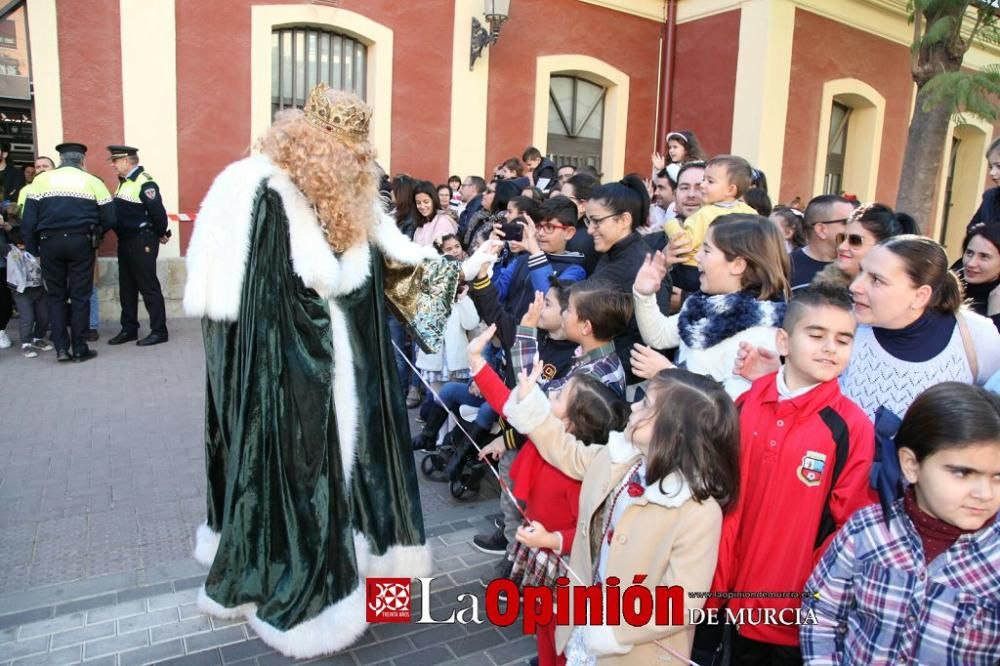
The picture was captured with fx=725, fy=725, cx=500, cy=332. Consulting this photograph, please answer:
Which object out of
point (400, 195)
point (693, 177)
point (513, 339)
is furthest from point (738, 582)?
point (400, 195)

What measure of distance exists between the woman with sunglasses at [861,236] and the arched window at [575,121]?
8.58 meters

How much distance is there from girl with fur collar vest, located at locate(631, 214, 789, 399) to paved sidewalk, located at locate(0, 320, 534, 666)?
1.32 meters

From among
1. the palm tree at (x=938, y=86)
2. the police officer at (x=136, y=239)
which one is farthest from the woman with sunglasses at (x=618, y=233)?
the police officer at (x=136, y=239)

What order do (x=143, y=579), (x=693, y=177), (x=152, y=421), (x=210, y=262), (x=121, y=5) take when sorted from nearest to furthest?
1. (x=210, y=262)
2. (x=143, y=579)
3. (x=693, y=177)
4. (x=152, y=421)
5. (x=121, y=5)

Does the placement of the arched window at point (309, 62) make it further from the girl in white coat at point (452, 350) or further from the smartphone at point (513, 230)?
the smartphone at point (513, 230)

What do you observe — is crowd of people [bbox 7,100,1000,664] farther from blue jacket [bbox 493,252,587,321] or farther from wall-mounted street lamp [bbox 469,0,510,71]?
wall-mounted street lamp [bbox 469,0,510,71]

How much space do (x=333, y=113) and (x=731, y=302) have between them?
1.68 meters

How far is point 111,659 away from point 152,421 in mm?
3069

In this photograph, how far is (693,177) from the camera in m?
4.62

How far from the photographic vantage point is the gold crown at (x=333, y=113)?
281cm

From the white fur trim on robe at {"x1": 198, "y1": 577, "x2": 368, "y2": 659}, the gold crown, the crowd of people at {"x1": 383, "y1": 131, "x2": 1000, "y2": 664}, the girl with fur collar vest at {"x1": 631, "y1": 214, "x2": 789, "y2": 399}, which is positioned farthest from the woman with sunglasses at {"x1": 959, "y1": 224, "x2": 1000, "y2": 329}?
the white fur trim on robe at {"x1": 198, "y1": 577, "x2": 368, "y2": 659}

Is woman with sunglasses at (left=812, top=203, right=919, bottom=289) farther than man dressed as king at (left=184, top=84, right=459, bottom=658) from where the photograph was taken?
Yes

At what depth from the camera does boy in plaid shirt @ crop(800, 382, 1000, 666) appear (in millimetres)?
1572

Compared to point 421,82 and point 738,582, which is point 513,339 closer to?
point 738,582
